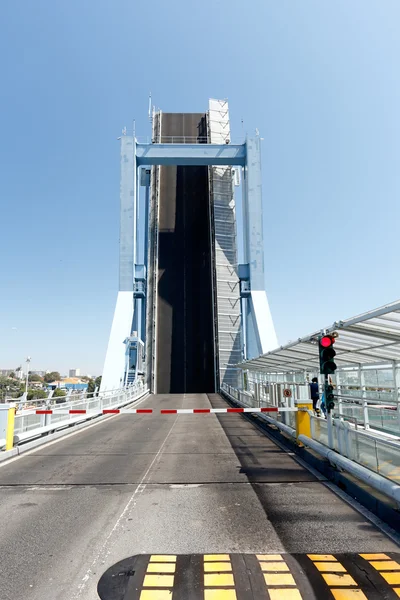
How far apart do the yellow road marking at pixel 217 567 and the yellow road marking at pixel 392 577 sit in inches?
55.0

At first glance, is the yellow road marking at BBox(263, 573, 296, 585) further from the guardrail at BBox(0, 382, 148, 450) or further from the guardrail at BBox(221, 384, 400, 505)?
the guardrail at BBox(0, 382, 148, 450)

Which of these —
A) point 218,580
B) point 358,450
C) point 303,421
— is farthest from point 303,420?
point 218,580

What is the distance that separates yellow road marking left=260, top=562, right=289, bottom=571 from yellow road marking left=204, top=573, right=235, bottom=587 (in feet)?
1.20

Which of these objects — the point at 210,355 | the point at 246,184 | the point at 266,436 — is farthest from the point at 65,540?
the point at 246,184

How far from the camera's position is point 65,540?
14.2 ft

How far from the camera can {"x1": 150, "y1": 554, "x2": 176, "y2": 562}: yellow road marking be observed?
3.81 meters

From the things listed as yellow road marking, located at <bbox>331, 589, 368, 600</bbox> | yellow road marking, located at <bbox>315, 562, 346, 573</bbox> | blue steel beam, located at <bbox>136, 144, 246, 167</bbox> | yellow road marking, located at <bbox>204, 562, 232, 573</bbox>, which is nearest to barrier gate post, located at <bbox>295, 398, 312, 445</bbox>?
yellow road marking, located at <bbox>315, 562, 346, 573</bbox>

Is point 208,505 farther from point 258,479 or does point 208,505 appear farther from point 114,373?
point 114,373

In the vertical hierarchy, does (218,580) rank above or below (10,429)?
below

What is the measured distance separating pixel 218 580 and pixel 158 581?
532 millimetres

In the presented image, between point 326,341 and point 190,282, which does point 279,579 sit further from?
point 190,282

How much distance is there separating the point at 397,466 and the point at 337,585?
2366 millimetres

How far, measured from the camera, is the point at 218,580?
11.1 ft

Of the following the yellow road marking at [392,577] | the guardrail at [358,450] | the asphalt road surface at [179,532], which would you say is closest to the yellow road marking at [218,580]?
Answer: the asphalt road surface at [179,532]
